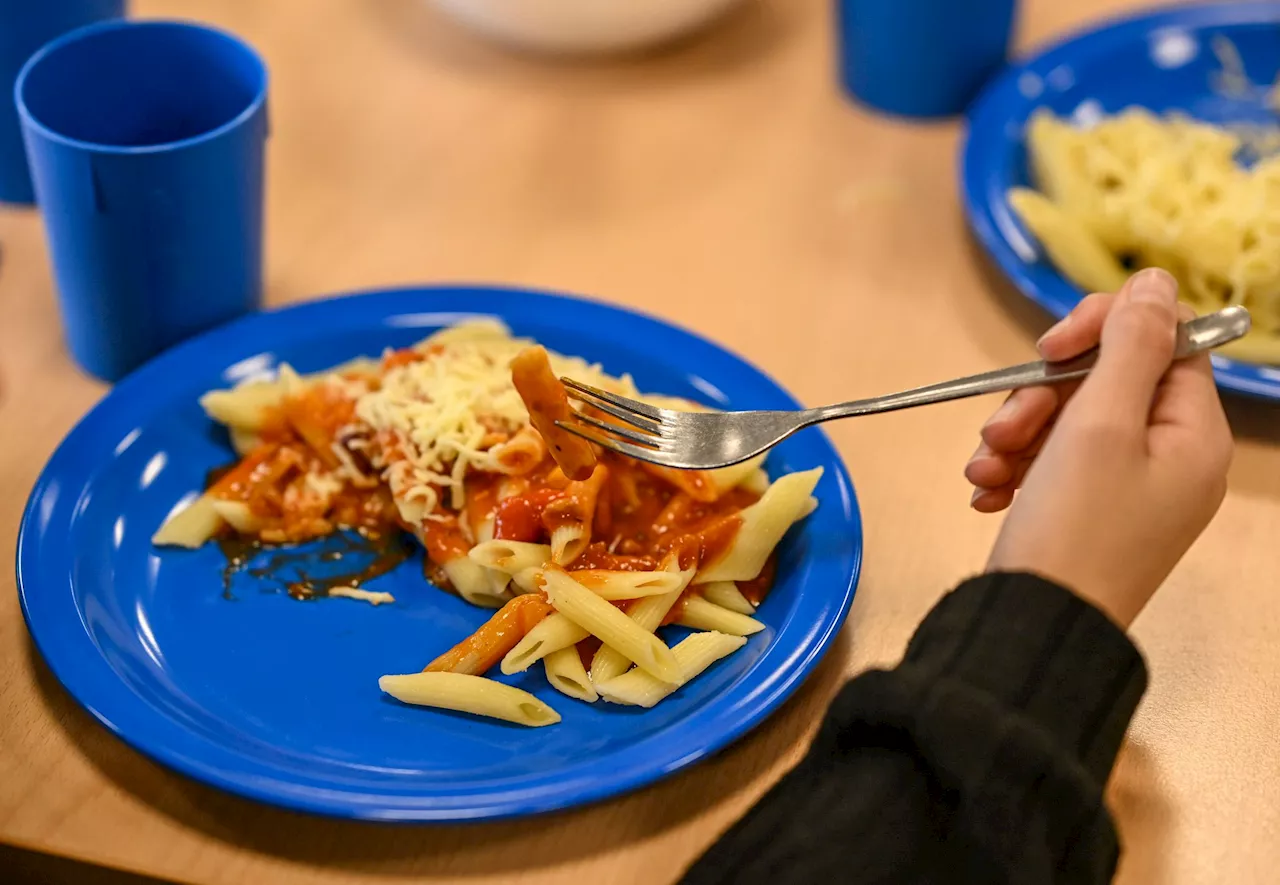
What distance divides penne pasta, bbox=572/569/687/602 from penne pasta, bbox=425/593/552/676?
0.04m

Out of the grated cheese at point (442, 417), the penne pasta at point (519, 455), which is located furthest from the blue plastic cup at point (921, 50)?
the penne pasta at point (519, 455)

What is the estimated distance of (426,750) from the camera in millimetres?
856

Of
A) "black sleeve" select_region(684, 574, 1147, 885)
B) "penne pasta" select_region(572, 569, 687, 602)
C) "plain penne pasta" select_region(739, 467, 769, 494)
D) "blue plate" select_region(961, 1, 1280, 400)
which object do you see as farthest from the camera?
"blue plate" select_region(961, 1, 1280, 400)

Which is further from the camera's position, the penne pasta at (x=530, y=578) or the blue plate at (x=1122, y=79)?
the blue plate at (x=1122, y=79)

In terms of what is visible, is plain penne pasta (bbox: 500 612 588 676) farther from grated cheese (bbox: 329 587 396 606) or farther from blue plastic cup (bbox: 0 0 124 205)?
blue plastic cup (bbox: 0 0 124 205)

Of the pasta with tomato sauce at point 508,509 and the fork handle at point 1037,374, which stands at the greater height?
the fork handle at point 1037,374

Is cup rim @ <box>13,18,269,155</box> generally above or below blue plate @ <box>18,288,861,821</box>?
above

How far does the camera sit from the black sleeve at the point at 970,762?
70 cm

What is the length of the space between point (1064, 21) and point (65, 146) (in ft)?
4.10

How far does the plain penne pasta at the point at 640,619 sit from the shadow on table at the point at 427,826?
0.09m

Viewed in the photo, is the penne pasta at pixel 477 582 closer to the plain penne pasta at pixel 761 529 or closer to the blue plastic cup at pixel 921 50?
the plain penne pasta at pixel 761 529

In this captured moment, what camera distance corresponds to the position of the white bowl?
1.52m

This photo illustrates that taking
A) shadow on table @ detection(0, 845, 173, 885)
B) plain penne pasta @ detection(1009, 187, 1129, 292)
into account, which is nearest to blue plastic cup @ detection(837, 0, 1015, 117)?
plain penne pasta @ detection(1009, 187, 1129, 292)

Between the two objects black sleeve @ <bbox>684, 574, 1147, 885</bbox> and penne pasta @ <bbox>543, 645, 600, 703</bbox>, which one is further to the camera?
penne pasta @ <bbox>543, 645, 600, 703</bbox>
